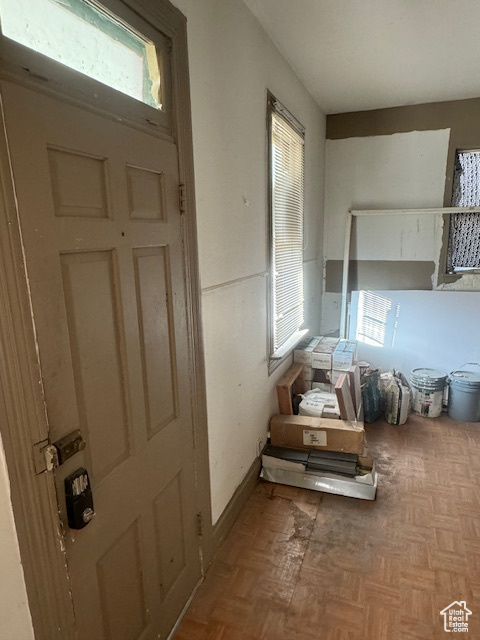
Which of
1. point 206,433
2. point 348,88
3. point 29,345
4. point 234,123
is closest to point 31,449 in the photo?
point 29,345

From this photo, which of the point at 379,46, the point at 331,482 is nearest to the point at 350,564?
the point at 331,482

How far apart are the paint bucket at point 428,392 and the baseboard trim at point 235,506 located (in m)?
1.93

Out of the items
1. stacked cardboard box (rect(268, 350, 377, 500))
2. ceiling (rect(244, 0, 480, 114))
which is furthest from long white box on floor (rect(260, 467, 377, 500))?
ceiling (rect(244, 0, 480, 114))

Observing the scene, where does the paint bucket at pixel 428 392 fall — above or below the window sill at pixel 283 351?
below

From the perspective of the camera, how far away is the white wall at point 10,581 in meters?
0.93

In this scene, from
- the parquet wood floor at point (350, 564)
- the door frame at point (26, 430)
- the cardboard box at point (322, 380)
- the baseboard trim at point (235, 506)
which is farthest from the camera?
the cardboard box at point (322, 380)

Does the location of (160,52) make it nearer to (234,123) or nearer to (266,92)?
(234,123)

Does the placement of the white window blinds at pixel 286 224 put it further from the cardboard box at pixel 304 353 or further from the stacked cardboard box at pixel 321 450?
the stacked cardboard box at pixel 321 450

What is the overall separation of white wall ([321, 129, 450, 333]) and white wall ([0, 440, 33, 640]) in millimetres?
3975

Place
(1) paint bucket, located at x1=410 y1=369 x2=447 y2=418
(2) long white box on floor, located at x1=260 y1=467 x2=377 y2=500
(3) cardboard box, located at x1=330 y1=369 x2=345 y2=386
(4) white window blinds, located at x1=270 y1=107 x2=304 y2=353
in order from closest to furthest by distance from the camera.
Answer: (2) long white box on floor, located at x1=260 y1=467 x2=377 y2=500
(4) white window blinds, located at x1=270 y1=107 x2=304 y2=353
(3) cardboard box, located at x1=330 y1=369 x2=345 y2=386
(1) paint bucket, located at x1=410 y1=369 x2=447 y2=418

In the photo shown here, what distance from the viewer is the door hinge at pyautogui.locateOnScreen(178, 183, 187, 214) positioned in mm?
1604

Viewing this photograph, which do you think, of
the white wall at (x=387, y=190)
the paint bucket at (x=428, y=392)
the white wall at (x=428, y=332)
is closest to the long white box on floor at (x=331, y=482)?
the paint bucket at (x=428, y=392)

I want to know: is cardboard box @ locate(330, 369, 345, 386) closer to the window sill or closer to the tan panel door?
the window sill

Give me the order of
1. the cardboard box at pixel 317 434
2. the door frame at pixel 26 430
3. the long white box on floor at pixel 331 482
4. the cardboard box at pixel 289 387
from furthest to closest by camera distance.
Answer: the cardboard box at pixel 289 387, the cardboard box at pixel 317 434, the long white box on floor at pixel 331 482, the door frame at pixel 26 430
